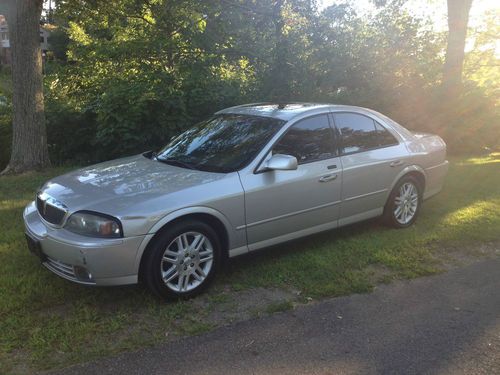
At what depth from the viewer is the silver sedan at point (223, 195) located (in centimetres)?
379

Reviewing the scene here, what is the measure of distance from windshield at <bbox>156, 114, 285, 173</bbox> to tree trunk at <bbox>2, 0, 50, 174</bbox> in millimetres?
4567

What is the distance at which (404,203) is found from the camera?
5984 mm

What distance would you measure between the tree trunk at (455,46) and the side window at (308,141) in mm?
8397

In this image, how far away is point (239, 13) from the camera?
13.8 m

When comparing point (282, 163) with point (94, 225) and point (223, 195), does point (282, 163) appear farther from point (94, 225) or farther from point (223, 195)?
point (94, 225)

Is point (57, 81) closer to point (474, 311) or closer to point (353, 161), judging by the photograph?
point (353, 161)

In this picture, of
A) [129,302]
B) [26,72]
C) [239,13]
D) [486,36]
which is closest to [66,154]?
[26,72]

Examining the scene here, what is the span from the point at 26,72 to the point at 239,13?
22.2 feet

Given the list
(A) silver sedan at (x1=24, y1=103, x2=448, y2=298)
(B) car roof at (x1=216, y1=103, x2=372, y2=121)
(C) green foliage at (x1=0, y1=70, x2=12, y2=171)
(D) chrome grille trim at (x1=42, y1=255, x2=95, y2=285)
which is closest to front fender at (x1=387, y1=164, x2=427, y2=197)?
(A) silver sedan at (x1=24, y1=103, x2=448, y2=298)

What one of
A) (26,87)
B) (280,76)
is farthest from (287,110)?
(280,76)

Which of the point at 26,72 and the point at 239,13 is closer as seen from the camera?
the point at 26,72

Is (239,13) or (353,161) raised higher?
(239,13)

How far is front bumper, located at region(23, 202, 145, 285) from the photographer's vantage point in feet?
12.1

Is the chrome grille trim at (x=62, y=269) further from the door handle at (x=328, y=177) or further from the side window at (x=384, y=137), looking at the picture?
the side window at (x=384, y=137)
